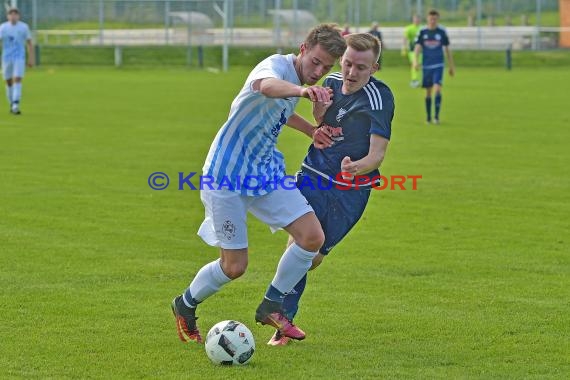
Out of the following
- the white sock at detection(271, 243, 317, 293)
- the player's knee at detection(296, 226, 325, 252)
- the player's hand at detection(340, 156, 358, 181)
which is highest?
the player's hand at detection(340, 156, 358, 181)

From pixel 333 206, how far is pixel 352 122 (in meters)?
0.58

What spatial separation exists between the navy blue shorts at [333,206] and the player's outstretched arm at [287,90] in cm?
114

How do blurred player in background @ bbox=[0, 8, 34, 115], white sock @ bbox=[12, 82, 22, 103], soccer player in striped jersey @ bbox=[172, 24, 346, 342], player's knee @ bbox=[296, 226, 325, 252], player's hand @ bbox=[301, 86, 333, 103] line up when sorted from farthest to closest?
blurred player in background @ bbox=[0, 8, 34, 115], white sock @ bbox=[12, 82, 22, 103], player's knee @ bbox=[296, 226, 325, 252], soccer player in striped jersey @ bbox=[172, 24, 346, 342], player's hand @ bbox=[301, 86, 333, 103]

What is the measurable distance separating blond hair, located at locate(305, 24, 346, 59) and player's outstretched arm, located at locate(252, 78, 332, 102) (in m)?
0.38

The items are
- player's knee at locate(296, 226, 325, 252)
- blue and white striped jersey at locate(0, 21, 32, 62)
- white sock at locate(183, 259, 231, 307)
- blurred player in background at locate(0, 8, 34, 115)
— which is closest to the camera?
player's knee at locate(296, 226, 325, 252)

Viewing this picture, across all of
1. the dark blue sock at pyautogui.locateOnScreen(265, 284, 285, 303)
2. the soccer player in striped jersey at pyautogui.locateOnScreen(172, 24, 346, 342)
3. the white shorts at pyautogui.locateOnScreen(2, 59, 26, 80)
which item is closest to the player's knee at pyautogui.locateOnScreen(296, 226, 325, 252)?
the soccer player in striped jersey at pyautogui.locateOnScreen(172, 24, 346, 342)

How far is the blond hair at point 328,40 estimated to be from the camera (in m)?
6.59

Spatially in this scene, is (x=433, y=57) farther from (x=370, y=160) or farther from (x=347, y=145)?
(x=370, y=160)

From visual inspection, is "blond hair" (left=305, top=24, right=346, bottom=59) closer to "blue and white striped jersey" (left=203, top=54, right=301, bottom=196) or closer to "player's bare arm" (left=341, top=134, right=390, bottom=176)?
"blue and white striped jersey" (left=203, top=54, right=301, bottom=196)

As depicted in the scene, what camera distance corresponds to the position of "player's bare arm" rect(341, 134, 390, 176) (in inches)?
274

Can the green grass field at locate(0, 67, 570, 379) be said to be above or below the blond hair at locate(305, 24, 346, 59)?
below

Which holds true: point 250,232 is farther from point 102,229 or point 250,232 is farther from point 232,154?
point 232,154

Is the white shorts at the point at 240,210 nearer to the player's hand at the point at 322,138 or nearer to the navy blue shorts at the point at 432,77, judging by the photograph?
the player's hand at the point at 322,138

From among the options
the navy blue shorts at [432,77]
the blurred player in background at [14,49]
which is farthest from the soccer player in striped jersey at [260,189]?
the blurred player in background at [14,49]
